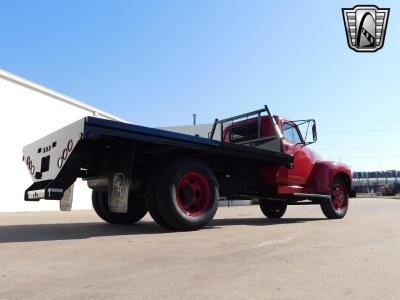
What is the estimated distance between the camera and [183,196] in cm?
673

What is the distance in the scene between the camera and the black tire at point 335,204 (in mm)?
9715

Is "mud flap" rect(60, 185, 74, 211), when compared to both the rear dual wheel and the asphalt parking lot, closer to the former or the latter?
the asphalt parking lot

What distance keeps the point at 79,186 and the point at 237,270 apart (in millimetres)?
17413

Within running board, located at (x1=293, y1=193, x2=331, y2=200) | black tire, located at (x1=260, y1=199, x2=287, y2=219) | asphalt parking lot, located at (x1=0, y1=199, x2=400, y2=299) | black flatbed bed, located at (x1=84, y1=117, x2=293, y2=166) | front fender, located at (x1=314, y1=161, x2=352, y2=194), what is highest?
black flatbed bed, located at (x1=84, y1=117, x2=293, y2=166)

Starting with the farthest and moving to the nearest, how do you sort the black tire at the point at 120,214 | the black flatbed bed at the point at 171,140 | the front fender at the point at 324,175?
the front fender at the point at 324,175 < the black tire at the point at 120,214 < the black flatbed bed at the point at 171,140

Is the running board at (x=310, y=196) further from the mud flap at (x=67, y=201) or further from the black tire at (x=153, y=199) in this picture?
the mud flap at (x=67, y=201)

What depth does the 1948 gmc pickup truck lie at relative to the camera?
597cm

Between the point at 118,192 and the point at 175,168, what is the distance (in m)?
0.93

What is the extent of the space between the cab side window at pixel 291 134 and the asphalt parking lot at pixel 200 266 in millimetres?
3490

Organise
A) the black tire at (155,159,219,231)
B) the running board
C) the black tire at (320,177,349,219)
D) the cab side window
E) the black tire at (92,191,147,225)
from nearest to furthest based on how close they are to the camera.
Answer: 1. the black tire at (155,159,219,231)
2. the black tire at (92,191,147,225)
3. the running board
4. the cab side window
5. the black tire at (320,177,349,219)

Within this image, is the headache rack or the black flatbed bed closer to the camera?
the black flatbed bed

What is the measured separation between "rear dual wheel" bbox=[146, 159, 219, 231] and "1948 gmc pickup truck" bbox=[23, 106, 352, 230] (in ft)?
0.05

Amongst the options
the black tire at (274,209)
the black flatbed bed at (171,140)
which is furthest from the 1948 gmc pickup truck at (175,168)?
the black tire at (274,209)

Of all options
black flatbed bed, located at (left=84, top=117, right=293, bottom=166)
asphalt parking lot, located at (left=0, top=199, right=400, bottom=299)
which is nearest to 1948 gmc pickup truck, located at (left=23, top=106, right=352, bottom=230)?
black flatbed bed, located at (left=84, top=117, right=293, bottom=166)
